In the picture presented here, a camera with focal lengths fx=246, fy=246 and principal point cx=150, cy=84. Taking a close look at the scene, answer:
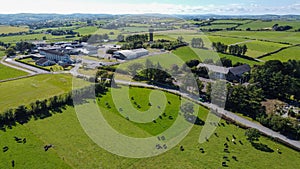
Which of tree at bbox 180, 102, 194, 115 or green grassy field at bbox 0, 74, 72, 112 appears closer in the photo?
tree at bbox 180, 102, 194, 115

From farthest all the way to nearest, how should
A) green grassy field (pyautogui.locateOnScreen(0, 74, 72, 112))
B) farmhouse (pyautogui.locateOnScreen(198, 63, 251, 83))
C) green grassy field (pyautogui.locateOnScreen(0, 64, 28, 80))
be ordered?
green grassy field (pyautogui.locateOnScreen(0, 64, 28, 80))
farmhouse (pyautogui.locateOnScreen(198, 63, 251, 83))
green grassy field (pyautogui.locateOnScreen(0, 74, 72, 112))

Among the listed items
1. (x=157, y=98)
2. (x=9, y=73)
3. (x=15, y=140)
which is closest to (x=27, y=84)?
(x=9, y=73)

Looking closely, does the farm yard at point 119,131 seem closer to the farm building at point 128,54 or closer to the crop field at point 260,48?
the farm building at point 128,54

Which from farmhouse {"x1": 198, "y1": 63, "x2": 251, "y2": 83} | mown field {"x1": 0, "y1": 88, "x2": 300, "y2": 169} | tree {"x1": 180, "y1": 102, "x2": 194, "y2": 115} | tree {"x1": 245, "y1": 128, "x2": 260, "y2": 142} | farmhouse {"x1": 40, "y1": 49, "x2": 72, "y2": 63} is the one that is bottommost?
mown field {"x1": 0, "y1": 88, "x2": 300, "y2": 169}

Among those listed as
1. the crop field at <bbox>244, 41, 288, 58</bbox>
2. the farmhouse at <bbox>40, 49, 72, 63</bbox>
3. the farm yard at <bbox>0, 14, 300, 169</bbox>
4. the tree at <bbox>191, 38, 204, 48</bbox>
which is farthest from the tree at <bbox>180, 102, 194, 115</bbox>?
the tree at <bbox>191, 38, 204, 48</bbox>

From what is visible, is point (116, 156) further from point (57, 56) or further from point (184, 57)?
point (184, 57)

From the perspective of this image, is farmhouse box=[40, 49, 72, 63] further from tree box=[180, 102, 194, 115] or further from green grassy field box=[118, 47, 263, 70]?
tree box=[180, 102, 194, 115]

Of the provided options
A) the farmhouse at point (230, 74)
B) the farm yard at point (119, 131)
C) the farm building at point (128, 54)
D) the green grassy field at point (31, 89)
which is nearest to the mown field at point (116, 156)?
the farm yard at point (119, 131)

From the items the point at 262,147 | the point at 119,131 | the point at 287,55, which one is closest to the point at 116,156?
the point at 119,131
